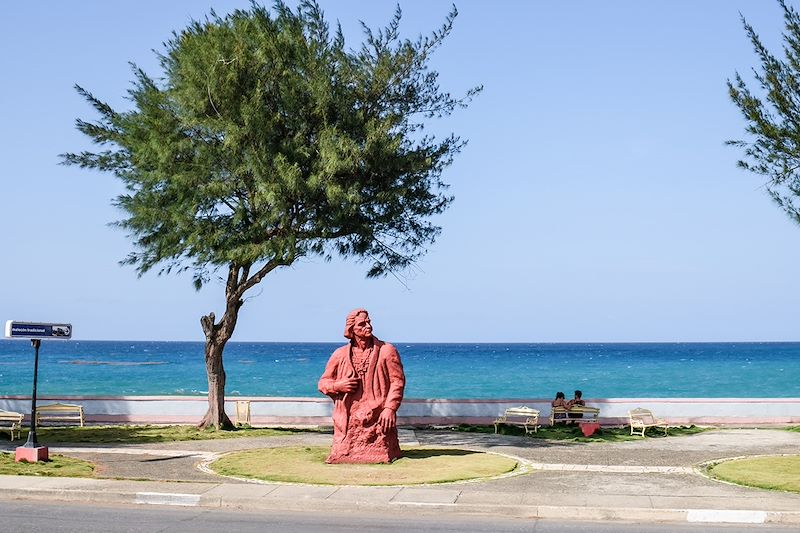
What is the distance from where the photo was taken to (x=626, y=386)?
101 metres

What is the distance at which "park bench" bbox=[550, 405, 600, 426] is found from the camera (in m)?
26.2

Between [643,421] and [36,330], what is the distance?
50.6ft

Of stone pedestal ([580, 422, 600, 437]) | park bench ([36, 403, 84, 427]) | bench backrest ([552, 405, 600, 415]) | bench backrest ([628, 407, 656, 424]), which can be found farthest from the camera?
park bench ([36, 403, 84, 427])


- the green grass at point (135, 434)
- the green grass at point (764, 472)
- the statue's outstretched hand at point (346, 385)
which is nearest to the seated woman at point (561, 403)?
the green grass at point (135, 434)

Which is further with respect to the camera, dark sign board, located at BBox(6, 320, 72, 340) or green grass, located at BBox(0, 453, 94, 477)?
dark sign board, located at BBox(6, 320, 72, 340)

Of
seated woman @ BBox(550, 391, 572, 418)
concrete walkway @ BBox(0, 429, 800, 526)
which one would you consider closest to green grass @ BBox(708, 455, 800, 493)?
concrete walkway @ BBox(0, 429, 800, 526)

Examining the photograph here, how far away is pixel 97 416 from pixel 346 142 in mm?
12514

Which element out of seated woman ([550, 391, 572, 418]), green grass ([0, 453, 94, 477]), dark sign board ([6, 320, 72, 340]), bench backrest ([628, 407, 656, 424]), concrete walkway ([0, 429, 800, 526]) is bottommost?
concrete walkway ([0, 429, 800, 526])

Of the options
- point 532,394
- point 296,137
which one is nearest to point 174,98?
point 296,137

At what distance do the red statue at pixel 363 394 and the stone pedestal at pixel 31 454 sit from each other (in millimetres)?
5480

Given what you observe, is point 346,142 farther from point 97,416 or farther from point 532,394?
point 532,394

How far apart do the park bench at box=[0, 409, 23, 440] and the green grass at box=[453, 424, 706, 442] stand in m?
11.3

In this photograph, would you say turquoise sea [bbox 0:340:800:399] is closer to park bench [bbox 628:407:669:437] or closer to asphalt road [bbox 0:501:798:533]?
park bench [bbox 628:407:669:437]

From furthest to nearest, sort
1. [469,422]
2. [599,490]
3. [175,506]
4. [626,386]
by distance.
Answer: [626,386], [469,422], [599,490], [175,506]
